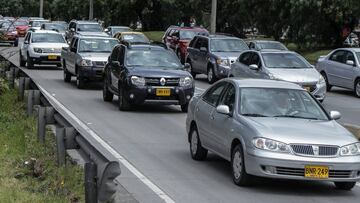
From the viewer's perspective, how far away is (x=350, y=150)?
33.0 feet

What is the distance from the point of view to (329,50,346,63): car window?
89.8 ft

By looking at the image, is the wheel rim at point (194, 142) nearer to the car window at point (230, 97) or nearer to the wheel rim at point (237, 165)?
the car window at point (230, 97)

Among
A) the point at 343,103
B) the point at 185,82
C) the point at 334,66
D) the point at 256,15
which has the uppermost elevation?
the point at 185,82

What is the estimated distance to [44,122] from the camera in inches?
472

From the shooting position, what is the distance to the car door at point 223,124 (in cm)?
1095

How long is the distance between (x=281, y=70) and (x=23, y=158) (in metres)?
12.6

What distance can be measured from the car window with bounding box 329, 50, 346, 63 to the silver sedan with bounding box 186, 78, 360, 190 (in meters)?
15.8

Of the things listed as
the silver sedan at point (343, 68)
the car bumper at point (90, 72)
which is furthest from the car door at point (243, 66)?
the car bumper at point (90, 72)

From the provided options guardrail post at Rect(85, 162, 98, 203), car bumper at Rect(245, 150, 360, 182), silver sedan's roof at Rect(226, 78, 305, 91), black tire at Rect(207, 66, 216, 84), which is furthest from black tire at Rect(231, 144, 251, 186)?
black tire at Rect(207, 66, 216, 84)

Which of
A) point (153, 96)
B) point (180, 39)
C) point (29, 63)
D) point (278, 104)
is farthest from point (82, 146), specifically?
point (180, 39)

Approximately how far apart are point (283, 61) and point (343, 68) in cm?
448

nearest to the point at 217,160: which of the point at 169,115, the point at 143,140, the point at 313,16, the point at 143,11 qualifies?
the point at 143,140

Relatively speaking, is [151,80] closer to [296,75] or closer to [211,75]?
[296,75]

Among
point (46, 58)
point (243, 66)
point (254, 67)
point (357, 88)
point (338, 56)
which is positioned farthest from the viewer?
point (46, 58)
